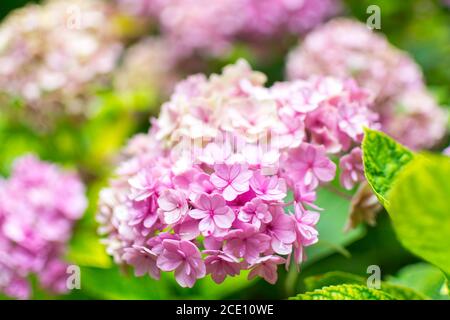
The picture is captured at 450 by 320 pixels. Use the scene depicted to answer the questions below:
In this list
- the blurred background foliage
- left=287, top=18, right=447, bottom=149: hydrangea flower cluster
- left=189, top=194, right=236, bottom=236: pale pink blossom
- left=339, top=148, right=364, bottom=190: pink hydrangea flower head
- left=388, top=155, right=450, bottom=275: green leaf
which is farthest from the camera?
left=287, top=18, right=447, bottom=149: hydrangea flower cluster

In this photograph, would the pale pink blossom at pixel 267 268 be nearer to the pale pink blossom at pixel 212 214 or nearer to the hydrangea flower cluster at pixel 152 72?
the pale pink blossom at pixel 212 214

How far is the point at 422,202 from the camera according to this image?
0.56 metres

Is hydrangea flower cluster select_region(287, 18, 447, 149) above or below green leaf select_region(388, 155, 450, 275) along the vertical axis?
above

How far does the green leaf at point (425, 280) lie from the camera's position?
3.01 ft

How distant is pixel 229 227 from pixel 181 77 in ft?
3.71

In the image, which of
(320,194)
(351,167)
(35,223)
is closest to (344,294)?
(351,167)

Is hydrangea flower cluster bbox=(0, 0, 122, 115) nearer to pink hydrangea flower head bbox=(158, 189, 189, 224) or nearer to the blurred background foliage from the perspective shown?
the blurred background foliage

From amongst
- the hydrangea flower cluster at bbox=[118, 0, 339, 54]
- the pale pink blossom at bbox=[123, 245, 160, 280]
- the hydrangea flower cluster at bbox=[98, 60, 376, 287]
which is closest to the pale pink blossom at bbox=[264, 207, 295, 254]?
the hydrangea flower cluster at bbox=[98, 60, 376, 287]

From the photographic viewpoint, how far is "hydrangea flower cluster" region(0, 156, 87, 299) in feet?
3.63

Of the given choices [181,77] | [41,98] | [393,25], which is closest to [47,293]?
[41,98]

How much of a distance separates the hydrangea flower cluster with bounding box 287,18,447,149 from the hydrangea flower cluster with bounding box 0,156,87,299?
1.71 feet

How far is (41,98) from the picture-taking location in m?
1.36

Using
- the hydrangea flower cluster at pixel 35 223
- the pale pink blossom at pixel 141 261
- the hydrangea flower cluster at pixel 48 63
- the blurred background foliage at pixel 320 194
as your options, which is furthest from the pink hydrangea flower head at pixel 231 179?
the hydrangea flower cluster at pixel 48 63

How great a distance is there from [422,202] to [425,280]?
434 millimetres
